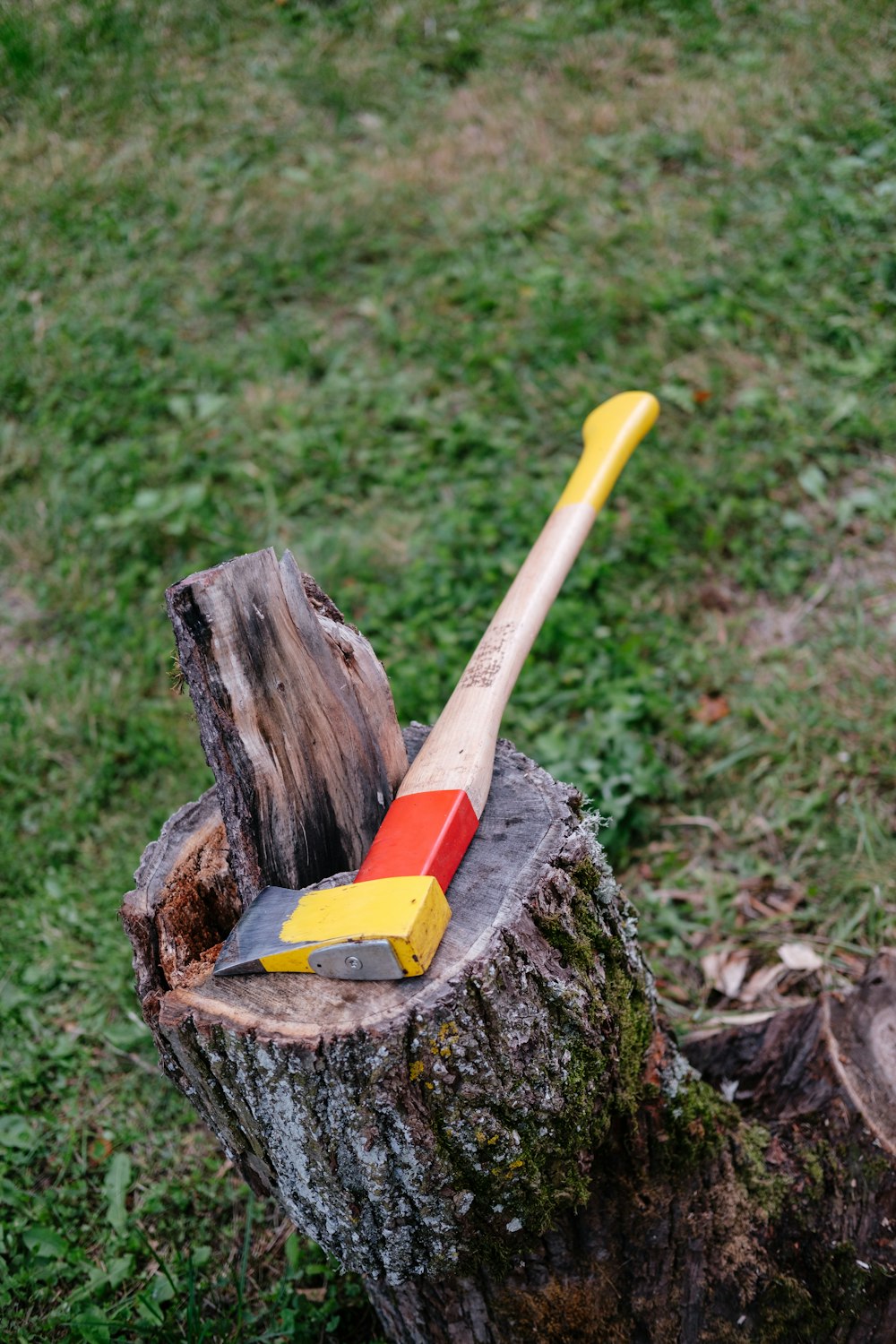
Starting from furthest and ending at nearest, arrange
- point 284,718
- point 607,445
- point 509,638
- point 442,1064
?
point 607,445 < point 509,638 < point 284,718 < point 442,1064

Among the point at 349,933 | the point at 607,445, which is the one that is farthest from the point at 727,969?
the point at 349,933

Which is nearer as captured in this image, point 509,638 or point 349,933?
point 349,933

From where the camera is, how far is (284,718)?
1.75 m

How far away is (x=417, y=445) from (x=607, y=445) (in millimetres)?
1934

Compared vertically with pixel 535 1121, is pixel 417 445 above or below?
below

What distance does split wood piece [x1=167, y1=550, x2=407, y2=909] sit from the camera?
1649mm

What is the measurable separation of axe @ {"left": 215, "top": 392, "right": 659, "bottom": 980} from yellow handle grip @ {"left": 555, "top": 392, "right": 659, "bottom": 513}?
16 centimetres

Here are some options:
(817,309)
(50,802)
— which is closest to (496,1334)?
(50,802)

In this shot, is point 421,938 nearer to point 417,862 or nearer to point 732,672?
point 417,862

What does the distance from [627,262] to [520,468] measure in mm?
1327

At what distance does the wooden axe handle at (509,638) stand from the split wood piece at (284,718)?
11 cm

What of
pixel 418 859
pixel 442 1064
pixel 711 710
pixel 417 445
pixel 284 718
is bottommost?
pixel 711 710

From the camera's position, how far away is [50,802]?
323 cm

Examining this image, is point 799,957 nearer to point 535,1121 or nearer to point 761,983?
point 761,983
